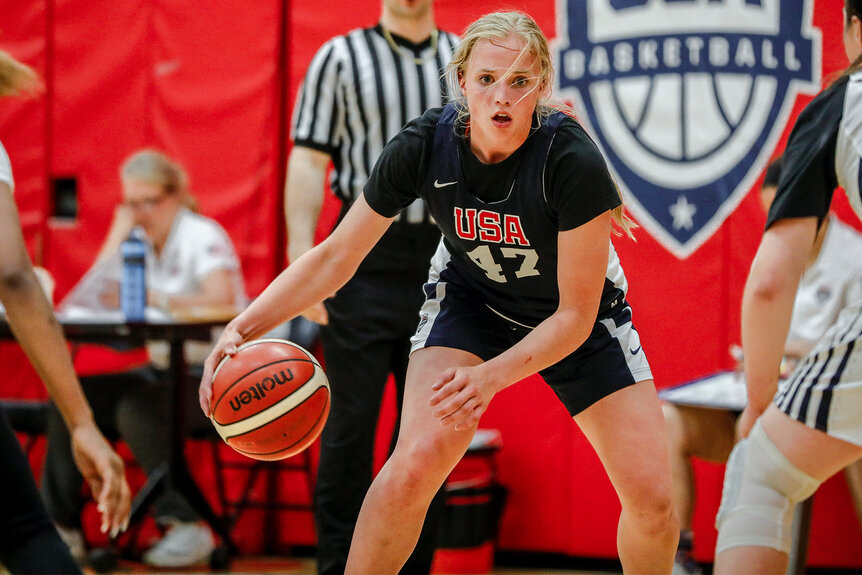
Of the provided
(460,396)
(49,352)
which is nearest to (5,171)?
(49,352)

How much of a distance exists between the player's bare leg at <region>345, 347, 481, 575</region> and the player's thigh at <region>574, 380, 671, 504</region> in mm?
399

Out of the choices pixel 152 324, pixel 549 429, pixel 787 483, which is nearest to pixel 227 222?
pixel 152 324

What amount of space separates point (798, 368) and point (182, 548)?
3.97m

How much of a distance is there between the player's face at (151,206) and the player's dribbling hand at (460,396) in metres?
3.75

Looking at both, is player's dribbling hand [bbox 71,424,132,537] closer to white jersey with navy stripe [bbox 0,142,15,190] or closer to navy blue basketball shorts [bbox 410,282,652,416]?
white jersey with navy stripe [bbox 0,142,15,190]

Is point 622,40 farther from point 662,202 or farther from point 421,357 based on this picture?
point 421,357

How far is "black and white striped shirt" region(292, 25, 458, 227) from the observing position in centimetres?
386

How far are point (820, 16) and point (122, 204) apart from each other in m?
4.40

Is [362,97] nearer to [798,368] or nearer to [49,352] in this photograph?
[49,352]

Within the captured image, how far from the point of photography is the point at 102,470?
2.45 metres

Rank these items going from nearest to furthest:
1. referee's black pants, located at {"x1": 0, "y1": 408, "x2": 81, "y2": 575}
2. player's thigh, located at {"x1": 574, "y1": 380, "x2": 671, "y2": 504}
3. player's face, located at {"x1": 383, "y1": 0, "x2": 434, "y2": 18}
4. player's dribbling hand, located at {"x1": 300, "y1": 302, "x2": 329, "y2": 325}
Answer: referee's black pants, located at {"x1": 0, "y1": 408, "x2": 81, "y2": 575} < player's thigh, located at {"x1": 574, "y1": 380, "x2": 671, "y2": 504} < player's dribbling hand, located at {"x1": 300, "y1": 302, "x2": 329, "y2": 325} < player's face, located at {"x1": 383, "y1": 0, "x2": 434, "y2": 18}

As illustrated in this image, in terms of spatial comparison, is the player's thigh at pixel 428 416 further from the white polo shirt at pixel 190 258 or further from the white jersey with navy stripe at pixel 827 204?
the white polo shirt at pixel 190 258

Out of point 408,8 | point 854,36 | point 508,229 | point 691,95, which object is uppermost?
point 408,8

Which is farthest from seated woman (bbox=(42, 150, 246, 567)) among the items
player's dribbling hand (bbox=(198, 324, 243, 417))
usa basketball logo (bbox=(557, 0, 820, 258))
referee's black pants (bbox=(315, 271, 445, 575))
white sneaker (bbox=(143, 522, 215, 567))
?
player's dribbling hand (bbox=(198, 324, 243, 417))
